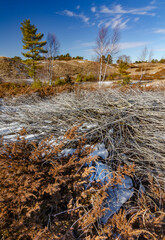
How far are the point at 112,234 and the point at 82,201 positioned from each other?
299 mm

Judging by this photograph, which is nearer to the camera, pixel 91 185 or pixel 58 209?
pixel 58 209

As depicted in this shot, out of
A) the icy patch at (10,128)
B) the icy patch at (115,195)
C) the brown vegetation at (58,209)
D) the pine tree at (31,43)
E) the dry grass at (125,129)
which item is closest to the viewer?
the brown vegetation at (58,209)

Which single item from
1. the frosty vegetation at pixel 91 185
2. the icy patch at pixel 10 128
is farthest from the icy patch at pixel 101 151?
the icy patch at pixel 10 128

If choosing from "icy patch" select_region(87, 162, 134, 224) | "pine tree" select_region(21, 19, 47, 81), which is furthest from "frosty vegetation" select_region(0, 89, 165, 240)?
"pine tree" select_region(21, 19, 47, 81)

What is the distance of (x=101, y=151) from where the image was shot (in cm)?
152

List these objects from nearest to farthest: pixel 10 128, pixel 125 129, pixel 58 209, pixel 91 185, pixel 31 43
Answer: pixel 58 209 < pixel 91 185 < pixel 125 129 < pixel 10 128 < pixel 31 43

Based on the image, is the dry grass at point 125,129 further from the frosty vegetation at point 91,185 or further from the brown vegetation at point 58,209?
the brown vegetation at point 58,209

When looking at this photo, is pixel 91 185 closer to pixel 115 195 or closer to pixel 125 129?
pixel 115 195

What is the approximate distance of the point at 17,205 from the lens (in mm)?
885

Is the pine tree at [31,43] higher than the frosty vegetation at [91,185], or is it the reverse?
the pine tree at [31,43]

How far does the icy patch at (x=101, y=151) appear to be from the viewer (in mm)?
1462

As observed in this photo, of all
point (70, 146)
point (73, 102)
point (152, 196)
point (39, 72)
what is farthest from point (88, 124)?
point (39, 72)

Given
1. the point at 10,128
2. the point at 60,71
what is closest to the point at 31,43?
the point at 60,71

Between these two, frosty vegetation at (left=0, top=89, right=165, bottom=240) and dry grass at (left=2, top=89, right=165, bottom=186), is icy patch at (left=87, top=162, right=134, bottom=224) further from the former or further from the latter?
dry grass at (left=2, top=89, right=165, bottom=186)
